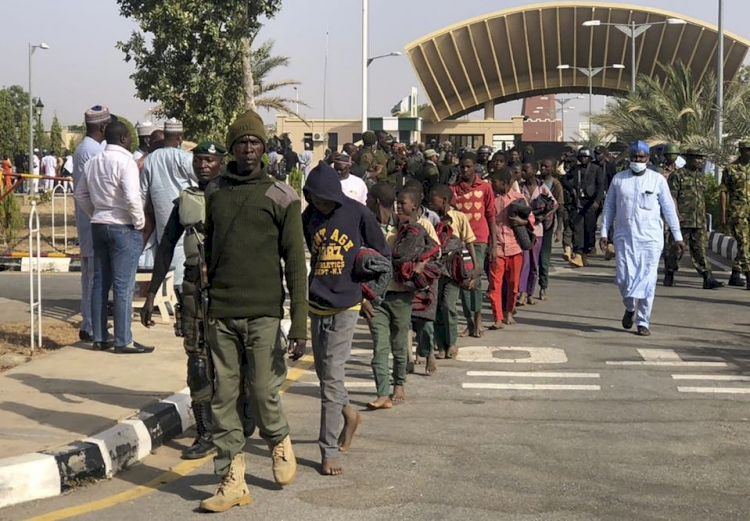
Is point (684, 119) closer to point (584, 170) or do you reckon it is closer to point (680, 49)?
point (584, 170)

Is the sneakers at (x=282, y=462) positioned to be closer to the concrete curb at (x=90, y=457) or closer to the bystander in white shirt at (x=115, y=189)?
the concrete curb at (x=90, y=457)

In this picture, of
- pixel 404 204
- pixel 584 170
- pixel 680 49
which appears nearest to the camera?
pixel 404 204

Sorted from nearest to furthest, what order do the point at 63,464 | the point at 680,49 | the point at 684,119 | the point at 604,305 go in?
the point at 63,464 < the point at 604,305 < the point at 684,119 < the point at 680,49

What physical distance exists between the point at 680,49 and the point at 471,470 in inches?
2734

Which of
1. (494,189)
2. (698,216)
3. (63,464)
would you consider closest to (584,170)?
(698,216)

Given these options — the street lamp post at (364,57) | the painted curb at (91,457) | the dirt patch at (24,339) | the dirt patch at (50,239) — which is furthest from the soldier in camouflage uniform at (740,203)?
the street lamp post at (364,57)

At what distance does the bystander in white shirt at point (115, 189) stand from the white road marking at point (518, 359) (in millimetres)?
3067

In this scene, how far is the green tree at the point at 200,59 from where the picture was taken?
75.5ft

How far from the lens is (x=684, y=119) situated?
3319 cm

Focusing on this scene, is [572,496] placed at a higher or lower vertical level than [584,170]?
lower

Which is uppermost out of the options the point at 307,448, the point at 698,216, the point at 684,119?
the point at 684,119

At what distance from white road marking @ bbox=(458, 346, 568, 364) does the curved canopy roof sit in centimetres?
5950

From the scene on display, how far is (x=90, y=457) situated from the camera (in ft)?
21.4

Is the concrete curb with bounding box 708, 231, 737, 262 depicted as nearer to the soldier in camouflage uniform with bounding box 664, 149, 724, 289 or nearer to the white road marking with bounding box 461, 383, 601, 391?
the soldier in camouflage uniform with bounding box 664, 149, 724, 289
